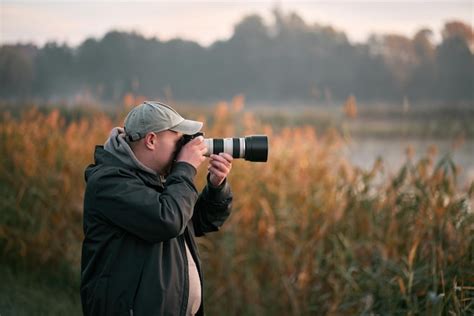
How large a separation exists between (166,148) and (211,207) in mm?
320

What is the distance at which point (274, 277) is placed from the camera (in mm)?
3799

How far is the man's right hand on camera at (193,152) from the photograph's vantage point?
2.01 metres

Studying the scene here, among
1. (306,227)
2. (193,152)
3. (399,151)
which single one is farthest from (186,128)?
(399,151)

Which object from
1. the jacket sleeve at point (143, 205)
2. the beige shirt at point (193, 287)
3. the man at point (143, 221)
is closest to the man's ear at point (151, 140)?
the man at point (143, 221)

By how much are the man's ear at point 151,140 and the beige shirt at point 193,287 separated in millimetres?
391

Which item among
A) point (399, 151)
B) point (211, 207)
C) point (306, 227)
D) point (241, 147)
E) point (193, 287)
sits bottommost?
point (306, 227)

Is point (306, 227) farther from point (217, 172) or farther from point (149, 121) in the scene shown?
point (149, 121)

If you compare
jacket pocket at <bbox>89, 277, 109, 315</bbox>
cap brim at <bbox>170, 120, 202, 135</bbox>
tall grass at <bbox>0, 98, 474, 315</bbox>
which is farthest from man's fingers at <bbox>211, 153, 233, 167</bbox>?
tall grass at <bbox>0, 98, 474, 315</bbox>

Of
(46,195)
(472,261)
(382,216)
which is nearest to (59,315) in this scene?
(46,195)

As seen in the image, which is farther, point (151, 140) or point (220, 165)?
point (220, 165)

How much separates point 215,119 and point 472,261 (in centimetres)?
264

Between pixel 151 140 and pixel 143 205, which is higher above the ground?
pixel 151 140

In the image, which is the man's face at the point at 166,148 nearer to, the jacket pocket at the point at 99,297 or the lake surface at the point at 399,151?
the jacket pocket at the point at 99,297

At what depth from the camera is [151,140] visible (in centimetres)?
199
